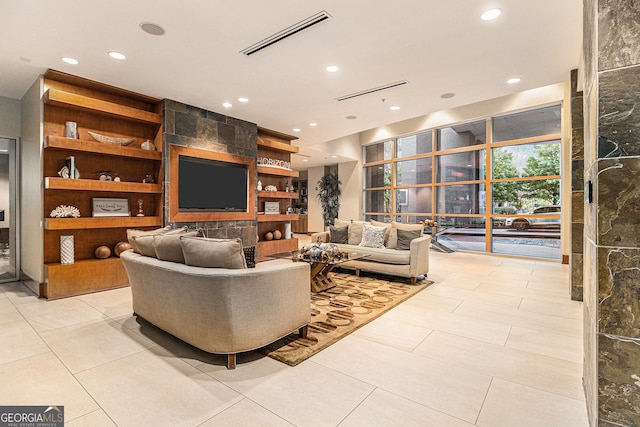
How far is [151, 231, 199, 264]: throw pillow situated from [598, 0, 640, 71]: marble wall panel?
2870 millimetres

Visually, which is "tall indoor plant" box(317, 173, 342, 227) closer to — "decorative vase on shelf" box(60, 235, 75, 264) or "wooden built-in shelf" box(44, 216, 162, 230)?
"wooden built-in shelf" box(44, 216, 162, 230)

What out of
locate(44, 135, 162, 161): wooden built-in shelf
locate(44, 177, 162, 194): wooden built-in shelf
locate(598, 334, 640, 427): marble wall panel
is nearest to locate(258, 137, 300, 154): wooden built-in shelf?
locate(44, 135, 162, 161): wooden built-in shelf

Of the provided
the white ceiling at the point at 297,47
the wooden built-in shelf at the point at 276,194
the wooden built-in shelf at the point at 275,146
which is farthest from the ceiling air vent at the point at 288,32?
the wooden built-in shelf at the point at 276,194

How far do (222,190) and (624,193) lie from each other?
5389 millimetres

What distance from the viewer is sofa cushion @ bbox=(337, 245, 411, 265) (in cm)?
459

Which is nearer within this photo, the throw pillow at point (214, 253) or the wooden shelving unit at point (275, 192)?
the throw pillow at point (214, 253)

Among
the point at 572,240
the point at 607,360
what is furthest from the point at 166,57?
the point at 572,240

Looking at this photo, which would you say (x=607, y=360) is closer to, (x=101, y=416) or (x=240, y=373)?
(x=240, y=373)

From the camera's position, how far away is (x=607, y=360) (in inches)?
55.1

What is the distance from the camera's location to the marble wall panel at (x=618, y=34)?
1328 millimetres

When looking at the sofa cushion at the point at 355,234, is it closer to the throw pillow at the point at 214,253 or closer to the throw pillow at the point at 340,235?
the throw pillow at the point at 340,235

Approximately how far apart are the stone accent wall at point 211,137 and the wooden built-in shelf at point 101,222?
0.25 metres

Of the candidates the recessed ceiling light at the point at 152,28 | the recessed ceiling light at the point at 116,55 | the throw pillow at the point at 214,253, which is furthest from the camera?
the recessed ceiling light at the point at 116,55

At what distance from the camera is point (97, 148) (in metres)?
4.17
